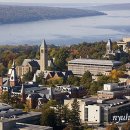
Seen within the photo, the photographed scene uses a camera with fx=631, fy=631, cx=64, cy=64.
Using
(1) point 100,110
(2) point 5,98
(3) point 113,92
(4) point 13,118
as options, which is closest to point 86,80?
(3) point 113,92

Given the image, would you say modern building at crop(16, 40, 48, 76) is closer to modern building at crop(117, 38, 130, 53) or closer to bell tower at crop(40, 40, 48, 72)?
bell tower at crop(40, 40, 48, 72)

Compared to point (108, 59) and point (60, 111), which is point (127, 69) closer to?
point (108, 59)

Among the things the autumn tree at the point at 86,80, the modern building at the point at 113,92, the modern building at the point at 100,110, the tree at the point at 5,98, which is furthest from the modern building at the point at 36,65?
the modern building at the point at 100,110

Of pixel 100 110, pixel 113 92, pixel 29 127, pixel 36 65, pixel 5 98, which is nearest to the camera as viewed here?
pixel 29 127

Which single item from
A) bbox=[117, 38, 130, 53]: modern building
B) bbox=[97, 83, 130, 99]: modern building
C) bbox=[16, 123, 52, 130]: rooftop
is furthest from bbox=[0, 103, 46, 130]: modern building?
bbox=[117, 38, 130, 53]: modern building

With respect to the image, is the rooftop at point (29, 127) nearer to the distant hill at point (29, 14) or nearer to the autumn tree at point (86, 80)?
the autumn tree at point (86, 80)

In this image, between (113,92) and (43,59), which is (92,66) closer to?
(43,59)

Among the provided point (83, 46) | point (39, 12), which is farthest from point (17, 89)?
point (39, 12)

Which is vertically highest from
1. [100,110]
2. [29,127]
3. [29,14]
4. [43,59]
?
[29,14]
